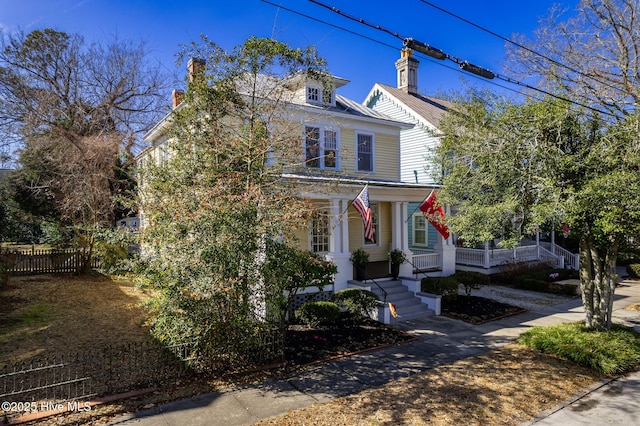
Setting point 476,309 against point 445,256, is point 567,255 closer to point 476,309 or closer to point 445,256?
point 445,256

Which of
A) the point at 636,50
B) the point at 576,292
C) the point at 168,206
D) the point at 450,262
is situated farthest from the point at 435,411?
the point at 576,292

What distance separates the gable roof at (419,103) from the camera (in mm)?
20266

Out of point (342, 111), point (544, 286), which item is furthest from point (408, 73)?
point (544, 286)

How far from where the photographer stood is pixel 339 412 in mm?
5992

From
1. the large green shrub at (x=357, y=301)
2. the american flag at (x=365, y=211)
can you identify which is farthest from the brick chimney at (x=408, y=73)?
the large green shrub at (x=357, y=301)

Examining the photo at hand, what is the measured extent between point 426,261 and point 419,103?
36.7ft

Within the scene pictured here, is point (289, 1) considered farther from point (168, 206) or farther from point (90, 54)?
point (90, 54)

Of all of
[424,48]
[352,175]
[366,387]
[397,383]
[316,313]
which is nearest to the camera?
[366,387]

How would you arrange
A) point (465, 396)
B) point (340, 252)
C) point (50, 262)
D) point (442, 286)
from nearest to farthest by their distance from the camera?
point (465, 396) → point (442, 286) → point (340, 252) → point (50, 262)

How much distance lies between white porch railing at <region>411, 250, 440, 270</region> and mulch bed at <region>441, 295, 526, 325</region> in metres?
1.84

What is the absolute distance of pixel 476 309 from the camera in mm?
13031

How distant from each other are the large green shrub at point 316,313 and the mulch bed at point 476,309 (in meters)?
4.34

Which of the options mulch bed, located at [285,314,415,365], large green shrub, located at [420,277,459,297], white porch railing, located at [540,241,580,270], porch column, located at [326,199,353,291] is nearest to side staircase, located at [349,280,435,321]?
porch column, located at [326,199,353,291]

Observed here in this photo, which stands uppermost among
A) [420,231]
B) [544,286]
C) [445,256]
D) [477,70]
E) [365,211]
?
[477,70]
